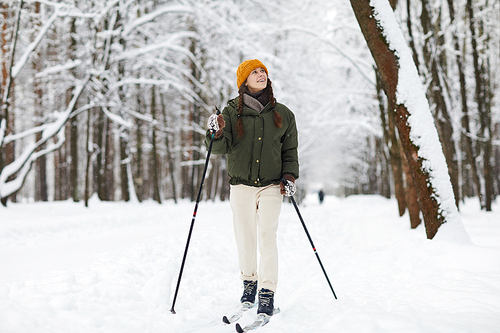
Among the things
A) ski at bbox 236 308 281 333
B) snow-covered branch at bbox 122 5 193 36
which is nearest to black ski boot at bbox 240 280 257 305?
ski at bbox 236 308 281 333

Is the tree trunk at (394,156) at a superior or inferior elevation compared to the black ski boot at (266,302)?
superior

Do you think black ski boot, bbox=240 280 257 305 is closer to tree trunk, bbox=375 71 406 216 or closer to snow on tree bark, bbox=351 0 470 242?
snow on tree bark, bbox=351 0 470 242

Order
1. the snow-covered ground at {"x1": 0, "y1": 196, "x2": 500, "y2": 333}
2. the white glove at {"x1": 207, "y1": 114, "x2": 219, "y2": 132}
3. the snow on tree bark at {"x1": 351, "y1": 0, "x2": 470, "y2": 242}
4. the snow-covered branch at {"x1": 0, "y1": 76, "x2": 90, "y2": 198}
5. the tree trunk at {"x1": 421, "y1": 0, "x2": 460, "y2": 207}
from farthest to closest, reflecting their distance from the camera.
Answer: the snow-covered branch at {"x1": 0, "y1": 76, "x2": 90, "y2": 198} → the tree trunk at {"x1": 421, "y1": 0, "x2": 460, "y2": 207} → the snow on tree bark at {"x1": 351, "y1": 0, "x2": 470, "y2": 242} → the white glove at {"x1": 207, "y1": 114, "x2": 219, "y2": 132} → the snow-covered ground at {"x1": 0, "y1": 196, "x2": 500, "y2": 333}

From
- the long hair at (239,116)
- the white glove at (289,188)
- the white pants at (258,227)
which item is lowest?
the white pants at (258,227)

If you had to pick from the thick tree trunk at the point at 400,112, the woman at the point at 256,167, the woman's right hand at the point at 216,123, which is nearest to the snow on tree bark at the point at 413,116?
the thick tree trunk at the point at 400,112

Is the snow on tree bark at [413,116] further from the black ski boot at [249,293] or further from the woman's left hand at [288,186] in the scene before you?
the black ski boot at [249,293]

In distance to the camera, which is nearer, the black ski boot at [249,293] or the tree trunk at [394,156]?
the black ski boot at [249,293]

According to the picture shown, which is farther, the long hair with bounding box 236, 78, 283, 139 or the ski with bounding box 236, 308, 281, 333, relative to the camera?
the long hair with bounding box 236, 78, 283, 139

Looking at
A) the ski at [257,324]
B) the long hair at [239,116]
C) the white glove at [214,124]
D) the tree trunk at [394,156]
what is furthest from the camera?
the tree trunk at [394,156]

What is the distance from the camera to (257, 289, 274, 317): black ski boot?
2.90 metres

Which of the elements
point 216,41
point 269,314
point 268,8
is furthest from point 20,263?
point 268,8

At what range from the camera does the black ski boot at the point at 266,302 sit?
9.51 feet

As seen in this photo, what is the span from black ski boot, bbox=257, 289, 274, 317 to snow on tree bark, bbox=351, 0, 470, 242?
2849mm

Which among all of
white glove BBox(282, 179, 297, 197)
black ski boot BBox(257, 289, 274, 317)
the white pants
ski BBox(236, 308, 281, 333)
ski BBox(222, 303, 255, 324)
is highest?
white glove BBox(282, 179, 297, 197)
